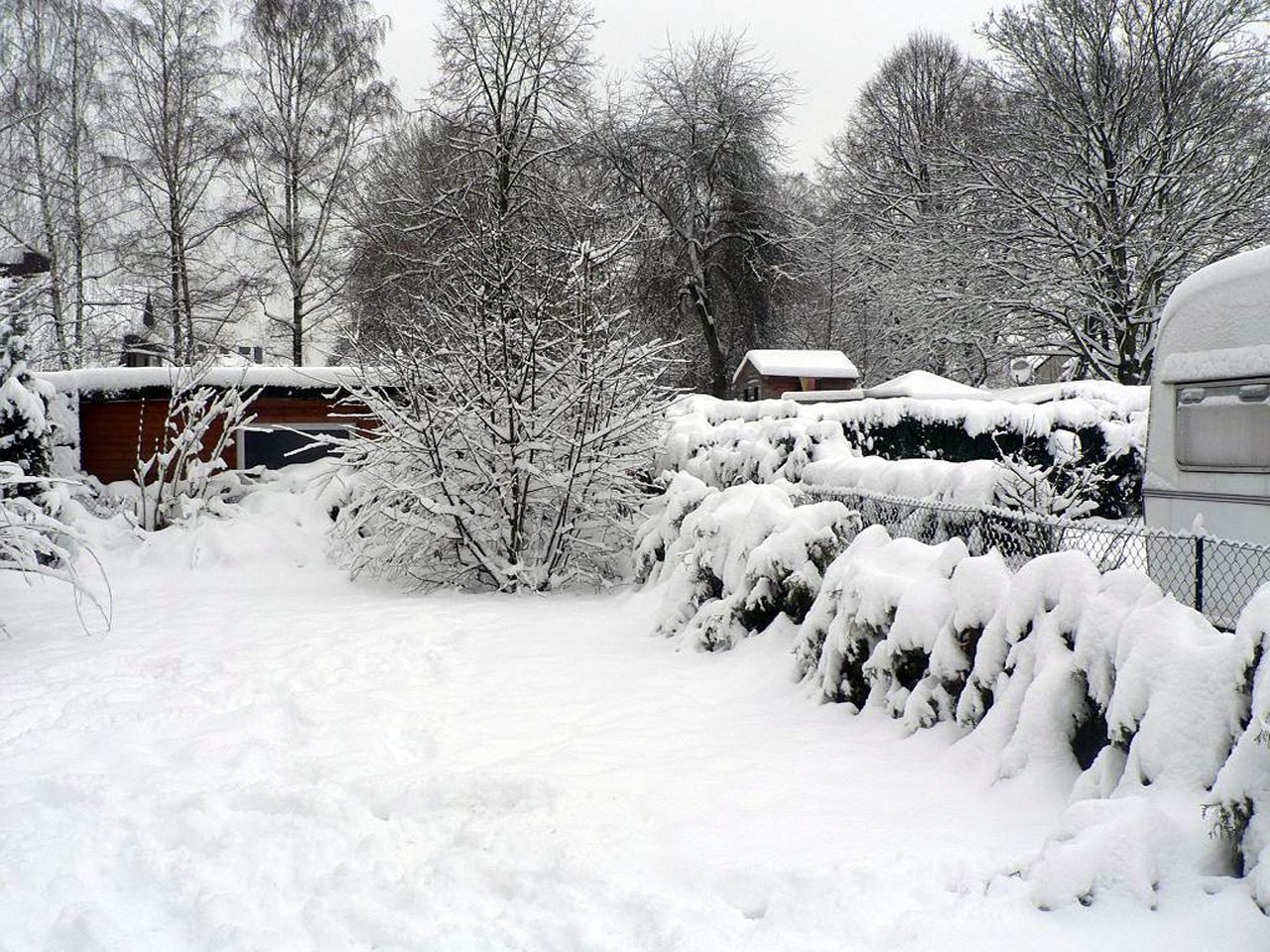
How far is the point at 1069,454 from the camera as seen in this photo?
10250mm

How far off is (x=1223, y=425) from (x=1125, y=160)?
1709 centimetres

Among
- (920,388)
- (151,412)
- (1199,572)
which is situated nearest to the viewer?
(1199,572)

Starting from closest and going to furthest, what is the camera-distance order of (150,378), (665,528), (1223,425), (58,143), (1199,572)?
(1199,572)
(1223,425)
(665,528)
(150,378)
(58,143)

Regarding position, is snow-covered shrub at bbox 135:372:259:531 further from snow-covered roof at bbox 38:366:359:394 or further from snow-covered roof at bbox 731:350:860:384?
snow-covered roof at bbox 731:350:860:384

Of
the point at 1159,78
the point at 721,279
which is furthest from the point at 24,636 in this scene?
the point at 721,279

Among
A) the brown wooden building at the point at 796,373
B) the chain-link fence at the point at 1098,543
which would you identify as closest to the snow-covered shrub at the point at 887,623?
the chain-link fence at the point at 1098,543

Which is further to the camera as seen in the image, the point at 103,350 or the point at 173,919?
the point at 103,350

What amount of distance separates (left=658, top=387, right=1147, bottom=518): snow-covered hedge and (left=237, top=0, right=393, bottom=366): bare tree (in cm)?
1413

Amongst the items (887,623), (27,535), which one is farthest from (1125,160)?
(27,535)

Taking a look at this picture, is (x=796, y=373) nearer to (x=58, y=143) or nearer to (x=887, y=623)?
(x=58, y=143)

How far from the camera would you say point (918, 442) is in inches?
500

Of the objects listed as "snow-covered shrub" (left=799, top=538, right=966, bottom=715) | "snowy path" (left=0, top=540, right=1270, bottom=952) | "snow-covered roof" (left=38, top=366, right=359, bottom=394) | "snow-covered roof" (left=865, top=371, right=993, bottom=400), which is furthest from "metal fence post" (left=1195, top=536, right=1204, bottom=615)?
"snow-covered roof" (left=865, top=371, right=993, bottom=400)

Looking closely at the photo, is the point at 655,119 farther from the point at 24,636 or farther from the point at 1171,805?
the point at 1171,805

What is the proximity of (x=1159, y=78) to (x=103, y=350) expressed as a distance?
75.4ft
